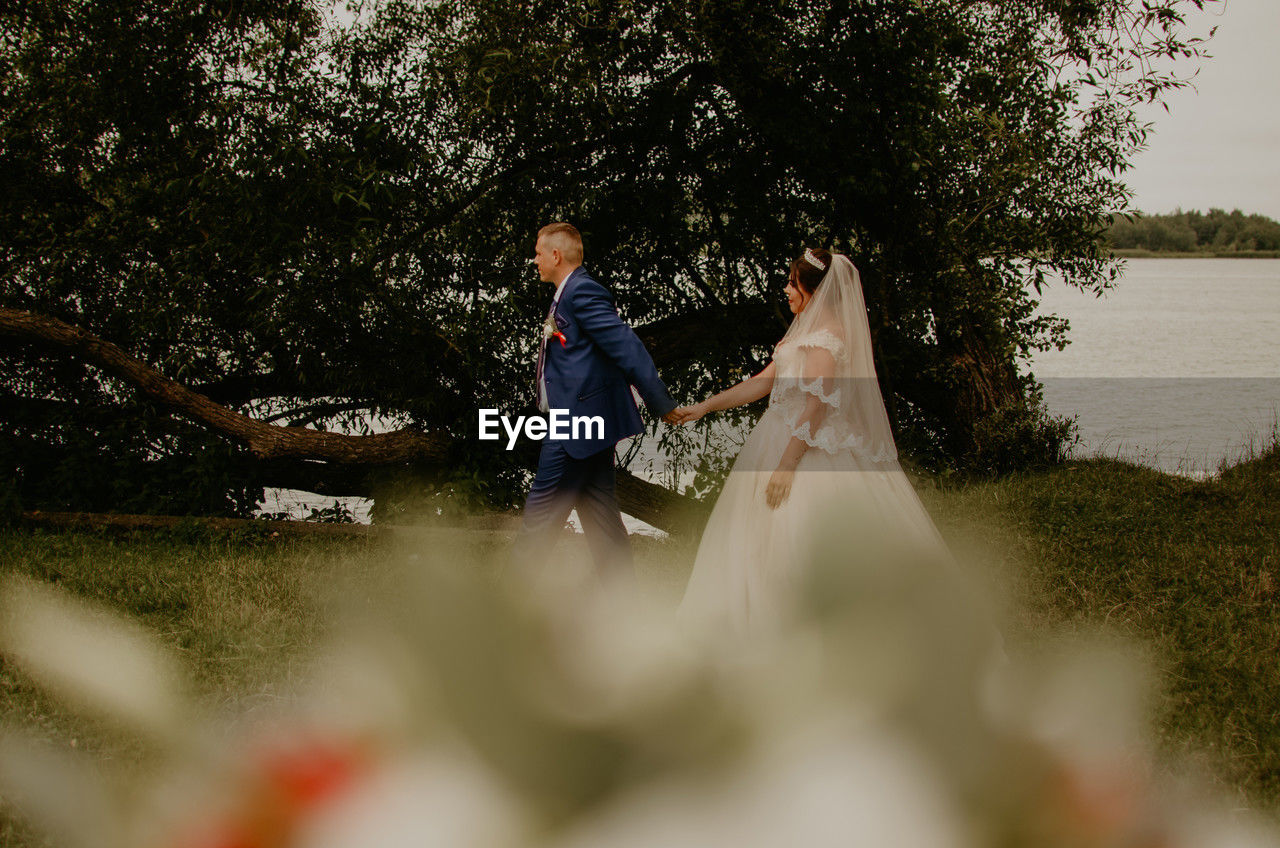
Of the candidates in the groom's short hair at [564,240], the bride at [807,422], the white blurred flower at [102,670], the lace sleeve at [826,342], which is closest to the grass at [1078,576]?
the bride at [807,422]

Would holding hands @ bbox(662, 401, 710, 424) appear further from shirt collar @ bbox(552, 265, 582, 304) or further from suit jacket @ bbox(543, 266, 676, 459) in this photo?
shirt collar @ bbox(552, 265, 582, 304)

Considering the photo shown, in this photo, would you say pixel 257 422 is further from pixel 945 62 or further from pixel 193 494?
pixel 945 62

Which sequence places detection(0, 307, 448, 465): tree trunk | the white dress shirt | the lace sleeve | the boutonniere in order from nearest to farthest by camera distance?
the lace sleeve
the boutonniere
the white dress shirt
detection(0, 307, 448, 465): tree trunk

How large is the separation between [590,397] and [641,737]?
4.36 meters

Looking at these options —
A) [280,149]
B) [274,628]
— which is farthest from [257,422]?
[274,628]

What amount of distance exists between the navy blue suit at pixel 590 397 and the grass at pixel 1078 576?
0.41 metres

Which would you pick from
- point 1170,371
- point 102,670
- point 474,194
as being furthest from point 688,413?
point 1170,371

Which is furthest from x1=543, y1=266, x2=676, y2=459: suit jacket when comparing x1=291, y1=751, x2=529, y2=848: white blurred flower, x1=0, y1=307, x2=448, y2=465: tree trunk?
x1=291, y1=751, x2=529, y2=848: white blurred flower

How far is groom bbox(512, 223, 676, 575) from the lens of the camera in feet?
15.4

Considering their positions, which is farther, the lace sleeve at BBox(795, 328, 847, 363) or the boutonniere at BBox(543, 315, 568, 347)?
the boutonniere at BBox(543, 315, 568, 347)

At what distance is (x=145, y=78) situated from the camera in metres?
7.69

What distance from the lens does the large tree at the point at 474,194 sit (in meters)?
6.94

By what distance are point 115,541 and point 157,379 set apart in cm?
144

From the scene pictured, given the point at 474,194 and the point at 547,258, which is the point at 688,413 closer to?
the point at 547,258
